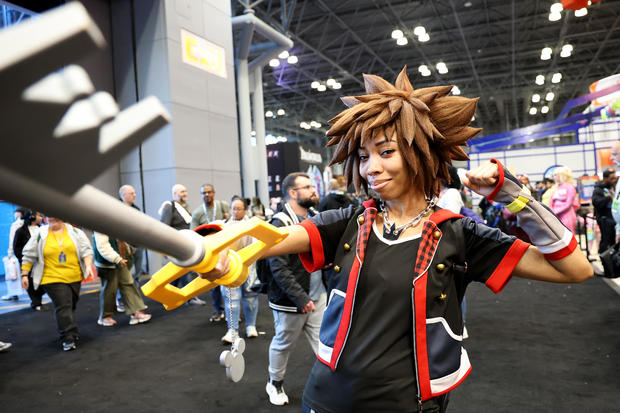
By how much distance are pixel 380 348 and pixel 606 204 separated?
677 centimetres

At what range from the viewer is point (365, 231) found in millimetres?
1455

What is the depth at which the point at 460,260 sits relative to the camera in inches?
55.4

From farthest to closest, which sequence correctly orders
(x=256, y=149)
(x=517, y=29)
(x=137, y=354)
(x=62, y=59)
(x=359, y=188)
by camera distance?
1. (x=517, y=29)
2. (x=256, y=149)
3. (x=137, y=354)
4. (x=359, y=188)
5. (x=62, y=59)

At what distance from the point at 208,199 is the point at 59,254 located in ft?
6.80

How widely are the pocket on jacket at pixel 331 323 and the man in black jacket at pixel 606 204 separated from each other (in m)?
6.67

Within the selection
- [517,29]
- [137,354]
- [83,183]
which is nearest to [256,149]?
[137,354]

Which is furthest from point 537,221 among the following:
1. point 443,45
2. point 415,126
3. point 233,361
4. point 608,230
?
point 443,45

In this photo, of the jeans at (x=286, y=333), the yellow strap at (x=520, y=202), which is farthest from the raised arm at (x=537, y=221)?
the jeans at (x=286, y=333)

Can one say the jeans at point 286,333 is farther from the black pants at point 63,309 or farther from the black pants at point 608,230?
the black pants at point 608,230

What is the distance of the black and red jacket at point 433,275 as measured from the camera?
4.31 ft

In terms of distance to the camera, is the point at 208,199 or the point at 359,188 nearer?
the point at 359,188

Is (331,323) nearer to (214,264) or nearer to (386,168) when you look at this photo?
(386,168)

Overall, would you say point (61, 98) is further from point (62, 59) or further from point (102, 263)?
point (102, 263)

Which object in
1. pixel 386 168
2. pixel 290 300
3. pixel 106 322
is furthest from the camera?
pixel 106 322
